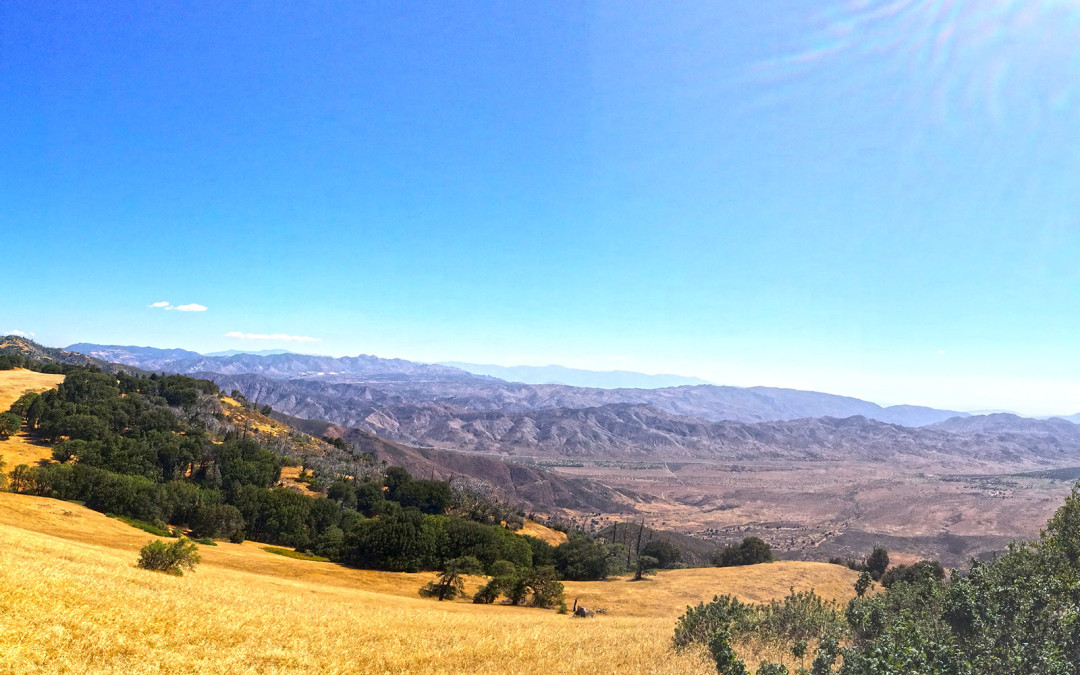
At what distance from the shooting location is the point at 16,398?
76750mm

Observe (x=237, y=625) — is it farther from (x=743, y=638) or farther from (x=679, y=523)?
(x=679, y=523)

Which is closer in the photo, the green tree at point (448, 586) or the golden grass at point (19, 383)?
the green tree at point (448, 586)

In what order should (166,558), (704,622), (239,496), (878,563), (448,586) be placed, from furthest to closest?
(239,496) < (878,563) < (448,586) < (166,558) < (704,622)

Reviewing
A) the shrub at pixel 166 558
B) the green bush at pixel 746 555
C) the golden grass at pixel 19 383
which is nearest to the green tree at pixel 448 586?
the shrub at pixel 166 558

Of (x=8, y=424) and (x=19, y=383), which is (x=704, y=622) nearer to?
(x=8, y=424)

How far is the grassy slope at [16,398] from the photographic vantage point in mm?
54406

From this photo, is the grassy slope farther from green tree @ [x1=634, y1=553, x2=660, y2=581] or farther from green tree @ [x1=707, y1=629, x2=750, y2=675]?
green tree @ [x1=707, y1=629, x2=750, y2=675]

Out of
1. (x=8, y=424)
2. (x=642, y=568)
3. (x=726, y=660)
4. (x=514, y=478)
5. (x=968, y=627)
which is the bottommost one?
(x=514, y=478)

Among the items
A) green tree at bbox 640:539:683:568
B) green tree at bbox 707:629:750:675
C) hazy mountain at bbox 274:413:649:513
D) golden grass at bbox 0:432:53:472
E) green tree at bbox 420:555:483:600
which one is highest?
green tree at bbox 707:629:750:675

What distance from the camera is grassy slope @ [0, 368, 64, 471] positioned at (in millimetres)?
54406

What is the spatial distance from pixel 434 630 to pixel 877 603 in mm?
15000

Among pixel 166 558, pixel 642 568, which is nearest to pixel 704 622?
pixel 166 558

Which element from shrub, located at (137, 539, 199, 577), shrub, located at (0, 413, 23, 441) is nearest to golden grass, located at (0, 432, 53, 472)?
shrub, located at (0, 413, 23, 441)

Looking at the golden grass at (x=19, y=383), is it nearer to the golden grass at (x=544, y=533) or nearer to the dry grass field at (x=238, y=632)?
the dry grass field at (x=238, y=632)
